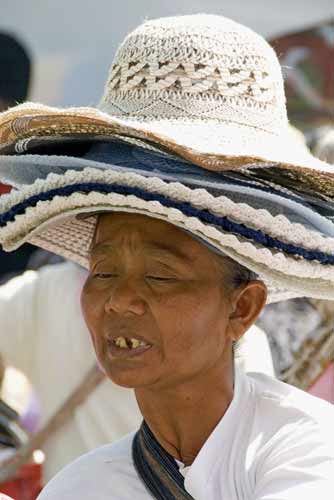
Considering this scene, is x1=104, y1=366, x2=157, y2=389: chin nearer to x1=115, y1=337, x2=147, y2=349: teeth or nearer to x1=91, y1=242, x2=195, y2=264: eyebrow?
x1=115, y1=337, x2=147, y2=349: teeth

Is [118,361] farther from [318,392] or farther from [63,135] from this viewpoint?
[318,392]

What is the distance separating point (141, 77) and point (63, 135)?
22cm

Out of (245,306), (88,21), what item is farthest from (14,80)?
(245,306)

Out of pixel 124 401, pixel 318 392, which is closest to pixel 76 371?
pixel 124 401

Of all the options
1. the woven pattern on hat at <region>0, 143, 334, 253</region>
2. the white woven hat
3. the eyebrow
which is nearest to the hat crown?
the white woven hat

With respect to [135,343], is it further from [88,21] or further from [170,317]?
[88,21]

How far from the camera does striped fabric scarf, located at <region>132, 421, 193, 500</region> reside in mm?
2926

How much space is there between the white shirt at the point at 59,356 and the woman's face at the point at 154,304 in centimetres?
206

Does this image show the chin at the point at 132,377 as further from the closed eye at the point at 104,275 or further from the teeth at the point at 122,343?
the closed eye at the point at 104,275

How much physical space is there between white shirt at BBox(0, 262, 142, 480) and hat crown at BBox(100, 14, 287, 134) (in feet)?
7.20

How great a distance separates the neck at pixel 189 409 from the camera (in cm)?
301

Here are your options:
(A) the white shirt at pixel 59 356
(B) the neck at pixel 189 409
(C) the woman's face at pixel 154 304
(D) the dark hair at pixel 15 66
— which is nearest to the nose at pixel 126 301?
(C) the woman's face at pixel 154 304

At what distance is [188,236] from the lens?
2.94m

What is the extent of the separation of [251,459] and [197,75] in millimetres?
824
